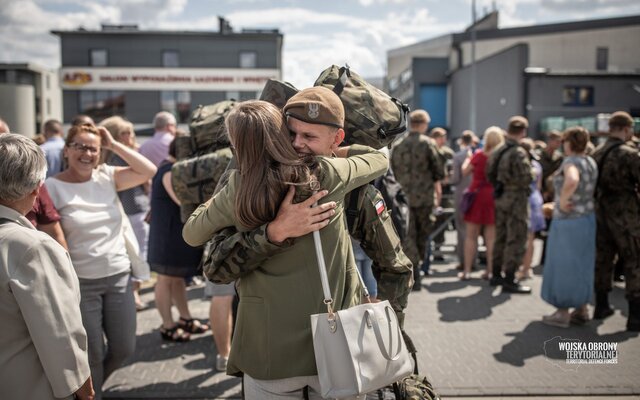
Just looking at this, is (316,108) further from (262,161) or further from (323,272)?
(323,272)

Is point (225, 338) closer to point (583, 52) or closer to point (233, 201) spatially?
point (233, 201)

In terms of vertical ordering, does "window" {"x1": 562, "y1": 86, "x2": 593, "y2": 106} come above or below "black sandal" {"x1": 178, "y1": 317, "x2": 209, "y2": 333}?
above

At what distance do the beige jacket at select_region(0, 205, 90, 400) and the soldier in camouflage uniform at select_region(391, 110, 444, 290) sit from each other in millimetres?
5967

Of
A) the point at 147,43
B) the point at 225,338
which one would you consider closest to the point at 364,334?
the point at 225,338

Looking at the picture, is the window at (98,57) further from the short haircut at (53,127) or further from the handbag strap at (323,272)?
the handbag strap at (323,272)

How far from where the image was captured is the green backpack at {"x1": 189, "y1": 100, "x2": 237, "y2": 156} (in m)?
4.25

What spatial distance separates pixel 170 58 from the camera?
138ft

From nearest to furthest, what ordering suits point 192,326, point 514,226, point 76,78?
1. point 192,326
2. point 514,226
3. point 76,78

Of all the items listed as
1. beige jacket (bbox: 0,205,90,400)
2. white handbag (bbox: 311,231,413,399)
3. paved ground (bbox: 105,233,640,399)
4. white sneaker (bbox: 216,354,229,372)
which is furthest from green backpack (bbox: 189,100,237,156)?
white handbag (bbox: 311,231,413,399)

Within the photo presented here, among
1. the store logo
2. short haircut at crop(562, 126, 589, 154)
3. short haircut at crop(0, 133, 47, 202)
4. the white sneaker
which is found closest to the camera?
short haircut at crop(0, 133, 47, 202)

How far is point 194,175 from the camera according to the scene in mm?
4219

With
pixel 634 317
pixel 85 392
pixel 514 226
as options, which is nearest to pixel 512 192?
pixel 514 226

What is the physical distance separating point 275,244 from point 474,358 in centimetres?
368

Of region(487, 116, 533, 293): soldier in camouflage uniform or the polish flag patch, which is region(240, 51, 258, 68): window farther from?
the polish flag patch
